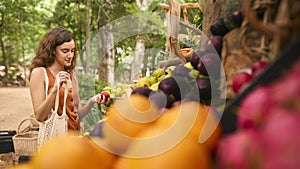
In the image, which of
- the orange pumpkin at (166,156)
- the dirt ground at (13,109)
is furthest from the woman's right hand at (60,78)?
the dirt ground at (13,109)

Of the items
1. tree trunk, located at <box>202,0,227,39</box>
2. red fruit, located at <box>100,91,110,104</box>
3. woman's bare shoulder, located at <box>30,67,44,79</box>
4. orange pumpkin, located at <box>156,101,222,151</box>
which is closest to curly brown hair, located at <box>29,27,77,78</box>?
woman's bare shoulder, located at <box>30,67,44,79</box>

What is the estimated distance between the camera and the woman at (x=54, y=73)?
2.90 m

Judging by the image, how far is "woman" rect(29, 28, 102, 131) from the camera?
2.90 meters

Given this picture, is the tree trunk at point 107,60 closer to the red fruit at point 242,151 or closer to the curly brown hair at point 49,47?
the curly brown hair at point 49,47

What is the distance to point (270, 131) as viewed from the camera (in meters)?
0.34

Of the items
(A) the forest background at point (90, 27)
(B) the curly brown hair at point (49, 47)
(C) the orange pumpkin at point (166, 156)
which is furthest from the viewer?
(A) the forest background at point (90, 27)

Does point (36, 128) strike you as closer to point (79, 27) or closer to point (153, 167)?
point (153, 167)

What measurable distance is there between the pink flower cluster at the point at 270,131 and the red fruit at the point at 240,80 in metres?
0.12

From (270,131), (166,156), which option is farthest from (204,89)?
(270,131)

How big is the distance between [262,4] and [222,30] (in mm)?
190

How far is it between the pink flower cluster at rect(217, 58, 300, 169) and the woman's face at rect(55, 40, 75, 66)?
278 cm

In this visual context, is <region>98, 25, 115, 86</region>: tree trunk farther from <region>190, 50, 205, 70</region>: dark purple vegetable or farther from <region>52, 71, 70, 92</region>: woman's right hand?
<region>190, 50, 205, 70</region>: dark purple vegetable

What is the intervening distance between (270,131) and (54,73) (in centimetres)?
285

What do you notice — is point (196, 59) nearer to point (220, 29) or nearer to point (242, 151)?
point (220, 29)
